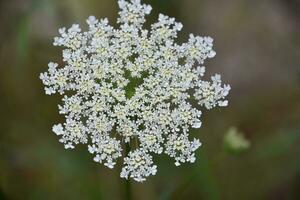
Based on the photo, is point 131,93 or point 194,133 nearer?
point 131,93

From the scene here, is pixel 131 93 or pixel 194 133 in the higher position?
pixel 194 133

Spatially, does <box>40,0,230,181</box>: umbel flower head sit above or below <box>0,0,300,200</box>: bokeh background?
below

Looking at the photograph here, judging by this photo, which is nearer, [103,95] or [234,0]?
[103,95]

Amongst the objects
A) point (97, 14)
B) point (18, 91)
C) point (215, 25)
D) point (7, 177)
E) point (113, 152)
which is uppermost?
point (215, 25)

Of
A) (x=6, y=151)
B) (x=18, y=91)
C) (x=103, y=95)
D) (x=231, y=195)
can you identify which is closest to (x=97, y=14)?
(x=18, y=91)

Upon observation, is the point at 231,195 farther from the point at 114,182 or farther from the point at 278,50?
the point at 278,50
